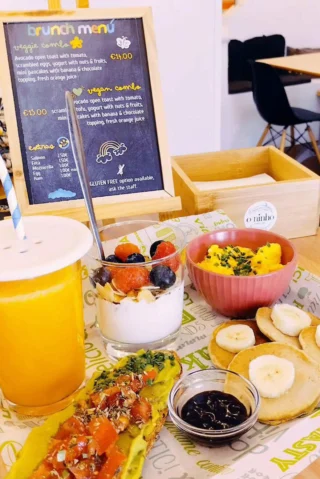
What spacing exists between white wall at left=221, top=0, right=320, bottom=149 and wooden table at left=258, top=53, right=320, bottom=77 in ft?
2.23

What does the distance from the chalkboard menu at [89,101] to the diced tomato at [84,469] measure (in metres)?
0.73

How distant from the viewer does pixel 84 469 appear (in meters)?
0.71

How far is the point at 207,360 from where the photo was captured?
104 centimetres

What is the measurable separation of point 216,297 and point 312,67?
403cm

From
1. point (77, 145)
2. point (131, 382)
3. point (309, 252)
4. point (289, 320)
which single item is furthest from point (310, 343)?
point (77, 145)

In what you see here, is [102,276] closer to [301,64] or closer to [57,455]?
[57,455]

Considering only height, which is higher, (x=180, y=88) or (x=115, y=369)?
(x=180, y=88)

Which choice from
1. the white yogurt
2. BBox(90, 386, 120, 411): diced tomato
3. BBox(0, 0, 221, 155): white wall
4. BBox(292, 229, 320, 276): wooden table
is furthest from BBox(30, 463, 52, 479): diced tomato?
BBox(0, 0, 221, 155): white wall

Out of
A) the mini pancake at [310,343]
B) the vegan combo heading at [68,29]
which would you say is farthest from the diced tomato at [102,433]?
the vegan combo heading at [68,29]

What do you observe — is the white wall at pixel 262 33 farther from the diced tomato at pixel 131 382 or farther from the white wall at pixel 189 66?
the diced tomato at pixel 131 382

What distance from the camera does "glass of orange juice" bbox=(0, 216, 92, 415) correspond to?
Result: 81 cm

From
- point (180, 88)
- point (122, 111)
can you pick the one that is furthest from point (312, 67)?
point (122, 111)

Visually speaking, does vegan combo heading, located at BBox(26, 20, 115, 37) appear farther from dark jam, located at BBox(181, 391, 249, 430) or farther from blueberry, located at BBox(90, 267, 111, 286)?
dark jam, located at BBox(181, 391, 249, 430)

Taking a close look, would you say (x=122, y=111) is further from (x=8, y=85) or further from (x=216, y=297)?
(x=216, y=297)
